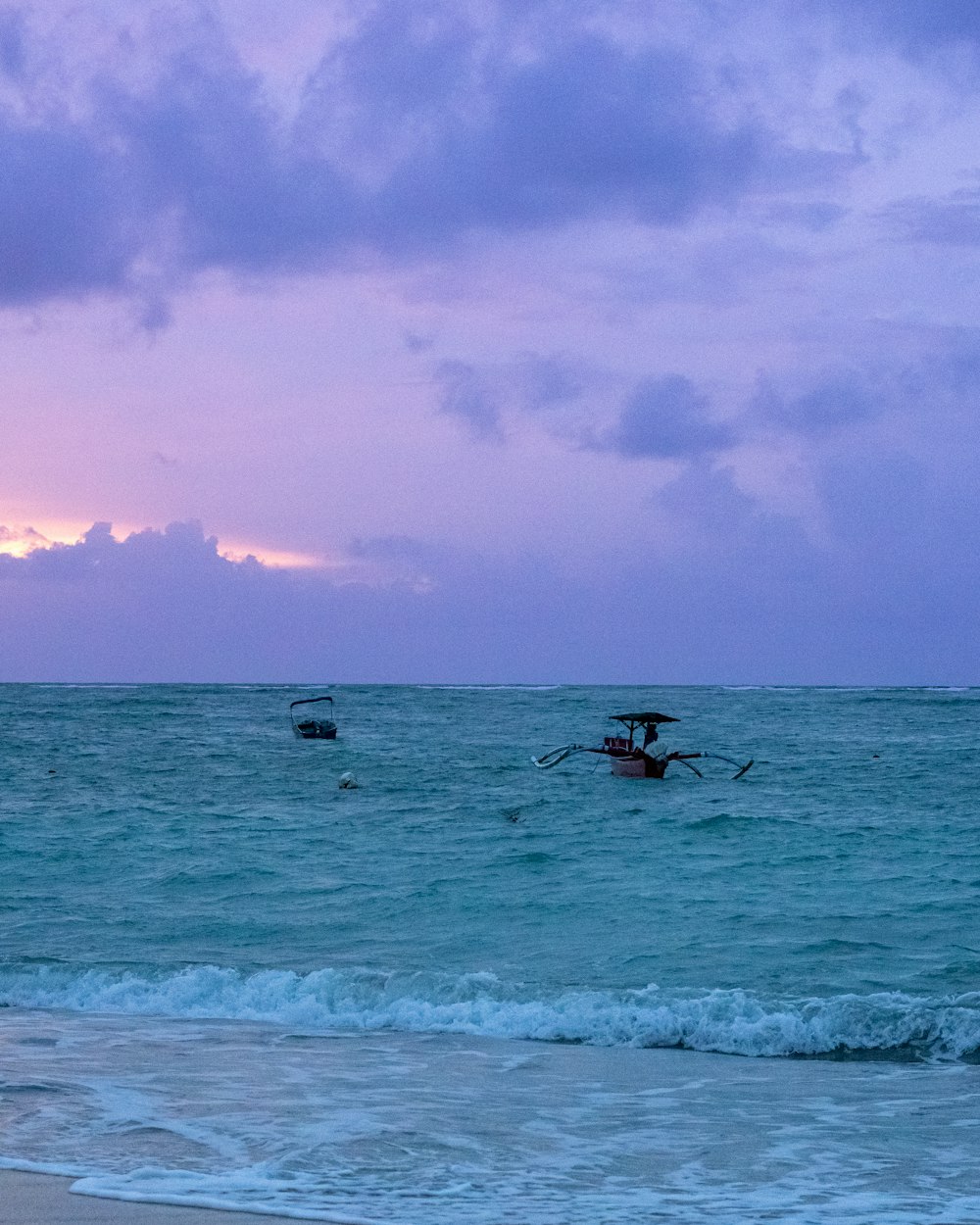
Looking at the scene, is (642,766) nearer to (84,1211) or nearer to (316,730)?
(316,730)

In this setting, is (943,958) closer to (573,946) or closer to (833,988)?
(833,988)

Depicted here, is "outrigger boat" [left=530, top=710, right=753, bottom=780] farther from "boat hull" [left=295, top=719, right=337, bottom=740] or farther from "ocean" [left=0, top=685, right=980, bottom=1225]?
"boat hull" [left=295, top=719, right=337, bottom=740]

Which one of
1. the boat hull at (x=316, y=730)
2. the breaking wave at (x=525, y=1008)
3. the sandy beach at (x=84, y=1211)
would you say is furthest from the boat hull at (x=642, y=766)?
the sandy beach at (x=84, y=1211)

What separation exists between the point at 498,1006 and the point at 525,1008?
0.37m

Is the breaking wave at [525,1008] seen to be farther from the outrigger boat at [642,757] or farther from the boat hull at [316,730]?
the boat hull at [316,730]

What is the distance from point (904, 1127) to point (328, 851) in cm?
2014

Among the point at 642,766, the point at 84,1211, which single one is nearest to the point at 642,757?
the point at 642,766

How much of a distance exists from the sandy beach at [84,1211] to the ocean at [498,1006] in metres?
0.23

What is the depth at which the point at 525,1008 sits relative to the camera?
16594mm

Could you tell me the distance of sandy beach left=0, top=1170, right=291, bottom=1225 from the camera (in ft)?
27.5

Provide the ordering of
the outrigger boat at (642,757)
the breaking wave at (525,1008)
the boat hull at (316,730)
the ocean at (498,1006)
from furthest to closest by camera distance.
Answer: the boat hull at (316,730)
the outrigger boat at (642,757)
the breaking wave at (525,1008)
the ocean at (498,1006)

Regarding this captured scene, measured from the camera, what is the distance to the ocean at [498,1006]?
32.8 feet

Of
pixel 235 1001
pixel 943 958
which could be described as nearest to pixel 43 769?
pixel 235 1001

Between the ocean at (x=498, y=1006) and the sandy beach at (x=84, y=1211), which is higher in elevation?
the sandy beach at (x=84, y=1211)
